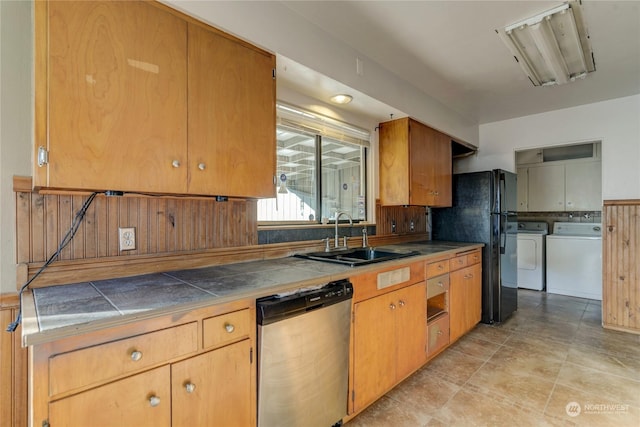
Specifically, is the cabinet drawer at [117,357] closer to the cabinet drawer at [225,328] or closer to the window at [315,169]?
the cabinet drawer at [225,328]

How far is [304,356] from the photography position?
1500mm

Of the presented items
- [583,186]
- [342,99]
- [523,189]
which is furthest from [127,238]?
[583,186]

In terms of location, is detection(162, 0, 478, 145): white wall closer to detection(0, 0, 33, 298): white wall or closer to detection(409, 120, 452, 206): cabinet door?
detection(409, 120, 452, 206): cabinet door

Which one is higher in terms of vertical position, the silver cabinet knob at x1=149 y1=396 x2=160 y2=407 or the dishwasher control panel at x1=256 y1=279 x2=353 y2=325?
the dishwasher control panel at x1=256 y1=279 x2=353 y2=325

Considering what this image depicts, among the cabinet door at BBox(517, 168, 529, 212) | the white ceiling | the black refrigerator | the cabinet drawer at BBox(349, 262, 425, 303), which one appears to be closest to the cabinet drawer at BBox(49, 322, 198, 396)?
the cabinet drawer at BBox(349, 262, 425, 303)

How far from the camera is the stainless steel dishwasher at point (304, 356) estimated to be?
4.47ft

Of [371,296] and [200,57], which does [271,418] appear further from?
[200,57]

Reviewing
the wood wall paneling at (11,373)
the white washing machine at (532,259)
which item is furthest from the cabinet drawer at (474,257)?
the wood wall paneling at (11,373)

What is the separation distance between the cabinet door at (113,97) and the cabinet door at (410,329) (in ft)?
5.33

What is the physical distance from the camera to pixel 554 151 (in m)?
5.09

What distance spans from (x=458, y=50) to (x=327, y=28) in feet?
3.48

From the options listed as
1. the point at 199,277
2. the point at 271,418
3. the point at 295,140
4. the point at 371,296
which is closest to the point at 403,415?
the point at 371,296

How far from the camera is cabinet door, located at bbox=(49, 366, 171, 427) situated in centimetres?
91

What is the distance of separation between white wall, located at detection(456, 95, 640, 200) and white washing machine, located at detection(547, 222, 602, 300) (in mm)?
1386
